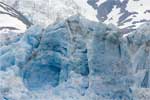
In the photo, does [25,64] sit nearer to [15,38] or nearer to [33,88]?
[33,88]

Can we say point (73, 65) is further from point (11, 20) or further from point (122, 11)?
point (122, 11)

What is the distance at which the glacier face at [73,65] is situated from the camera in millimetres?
38500

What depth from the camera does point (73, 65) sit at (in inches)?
1590

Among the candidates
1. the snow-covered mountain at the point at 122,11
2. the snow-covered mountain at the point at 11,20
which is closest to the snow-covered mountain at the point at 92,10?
the snow-covered mountain at the point at 122,11

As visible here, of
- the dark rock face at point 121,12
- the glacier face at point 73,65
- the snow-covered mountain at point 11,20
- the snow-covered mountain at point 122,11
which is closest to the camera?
the glacier face at point 73,65

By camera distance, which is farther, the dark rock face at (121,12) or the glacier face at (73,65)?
the dark rock face at (121,12)

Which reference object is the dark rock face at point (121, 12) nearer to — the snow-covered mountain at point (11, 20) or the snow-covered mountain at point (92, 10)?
the snow-covered mountain at point (92, 10)

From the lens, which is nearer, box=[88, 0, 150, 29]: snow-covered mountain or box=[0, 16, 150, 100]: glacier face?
box=[0, 16, 150, 100]: glacier face

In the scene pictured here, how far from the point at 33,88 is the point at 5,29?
94.0 meters

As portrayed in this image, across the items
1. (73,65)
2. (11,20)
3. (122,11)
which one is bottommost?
(73,65)

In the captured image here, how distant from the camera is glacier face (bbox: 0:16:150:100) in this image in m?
38.5

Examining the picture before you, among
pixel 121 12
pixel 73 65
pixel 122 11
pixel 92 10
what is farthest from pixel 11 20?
pixel 73 65

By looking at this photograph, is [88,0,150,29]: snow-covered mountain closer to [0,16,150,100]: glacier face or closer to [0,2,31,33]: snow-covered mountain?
[0,2,31,33]: snow-covered mountain

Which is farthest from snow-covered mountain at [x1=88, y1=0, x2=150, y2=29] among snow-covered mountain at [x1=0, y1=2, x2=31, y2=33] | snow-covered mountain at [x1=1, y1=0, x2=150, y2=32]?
snow-covered mountain at [x1=0, y1=2, x2=31, y2=33]
